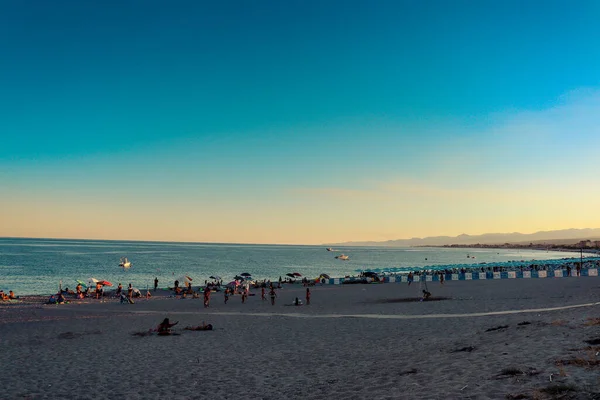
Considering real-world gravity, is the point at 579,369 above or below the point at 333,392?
above

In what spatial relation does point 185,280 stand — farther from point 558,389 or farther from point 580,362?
point 558,389

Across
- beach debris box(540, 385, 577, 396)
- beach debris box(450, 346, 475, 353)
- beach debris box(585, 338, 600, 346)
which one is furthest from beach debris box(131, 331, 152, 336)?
beach debris box(585, 338, 600, 346)

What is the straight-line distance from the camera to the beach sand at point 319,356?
9.98 m

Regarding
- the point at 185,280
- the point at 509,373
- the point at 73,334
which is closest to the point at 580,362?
the point at 509,373

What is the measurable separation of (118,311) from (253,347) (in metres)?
18.1

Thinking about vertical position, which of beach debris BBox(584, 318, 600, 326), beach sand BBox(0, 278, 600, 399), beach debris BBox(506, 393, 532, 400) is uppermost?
beach debris BBox(584, 318, 600, 326)

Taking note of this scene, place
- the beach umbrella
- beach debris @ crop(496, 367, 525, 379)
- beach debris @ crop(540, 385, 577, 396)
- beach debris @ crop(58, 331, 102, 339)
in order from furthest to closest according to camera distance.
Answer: the beach umbrella
beach debris @ crop(58, 331, 102, 339)
beach debris @ crop(496, 367, 525, 379)
beach debris @ crop(540, 385, 577, 396)

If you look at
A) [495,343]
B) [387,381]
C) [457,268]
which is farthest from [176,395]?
[457,268]

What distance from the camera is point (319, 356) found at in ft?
49.9

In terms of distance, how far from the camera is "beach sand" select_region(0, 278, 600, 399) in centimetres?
998

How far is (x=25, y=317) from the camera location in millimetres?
27859

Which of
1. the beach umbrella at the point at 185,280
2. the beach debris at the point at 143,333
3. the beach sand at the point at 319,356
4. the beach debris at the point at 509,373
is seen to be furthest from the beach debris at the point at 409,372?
the beach umbrella at the point at 185,280

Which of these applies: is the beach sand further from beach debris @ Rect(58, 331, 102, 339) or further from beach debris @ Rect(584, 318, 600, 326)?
beach debris @ Rect(584, 318, 600, 326)

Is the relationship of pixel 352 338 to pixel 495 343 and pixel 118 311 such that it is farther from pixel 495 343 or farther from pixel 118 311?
pixel 118 311
